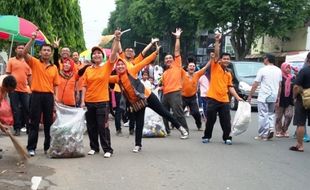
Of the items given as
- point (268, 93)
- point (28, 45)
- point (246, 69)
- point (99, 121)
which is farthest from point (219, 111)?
point (246, 69)

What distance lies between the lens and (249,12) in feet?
124

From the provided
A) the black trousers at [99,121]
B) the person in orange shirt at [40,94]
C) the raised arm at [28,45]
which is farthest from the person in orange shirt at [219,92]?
the raised arm at [28,45]

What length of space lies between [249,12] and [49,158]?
31441mm

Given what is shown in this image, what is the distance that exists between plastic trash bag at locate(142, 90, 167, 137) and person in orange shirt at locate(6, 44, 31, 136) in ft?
7.96

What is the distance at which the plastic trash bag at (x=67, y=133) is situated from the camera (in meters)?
8.20

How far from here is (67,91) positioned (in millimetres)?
10562

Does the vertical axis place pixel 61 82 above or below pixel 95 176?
above

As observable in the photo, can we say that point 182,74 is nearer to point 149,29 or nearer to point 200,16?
point 200,16

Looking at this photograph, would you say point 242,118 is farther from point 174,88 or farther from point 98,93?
point 98,93

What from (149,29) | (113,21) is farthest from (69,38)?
(113,21)

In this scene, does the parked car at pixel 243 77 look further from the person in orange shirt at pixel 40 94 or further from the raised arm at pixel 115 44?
the person in orange shirt at pixel 40 94

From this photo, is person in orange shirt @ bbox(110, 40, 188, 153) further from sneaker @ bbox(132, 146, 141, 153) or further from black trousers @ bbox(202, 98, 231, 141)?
black trousers @ bbox(202, 98, 231, 141)

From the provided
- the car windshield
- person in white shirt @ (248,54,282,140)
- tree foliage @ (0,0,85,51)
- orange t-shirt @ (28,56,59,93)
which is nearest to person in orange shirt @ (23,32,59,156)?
orange t-shirt @ (28,56,59,93)

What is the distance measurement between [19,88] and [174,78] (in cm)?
316
